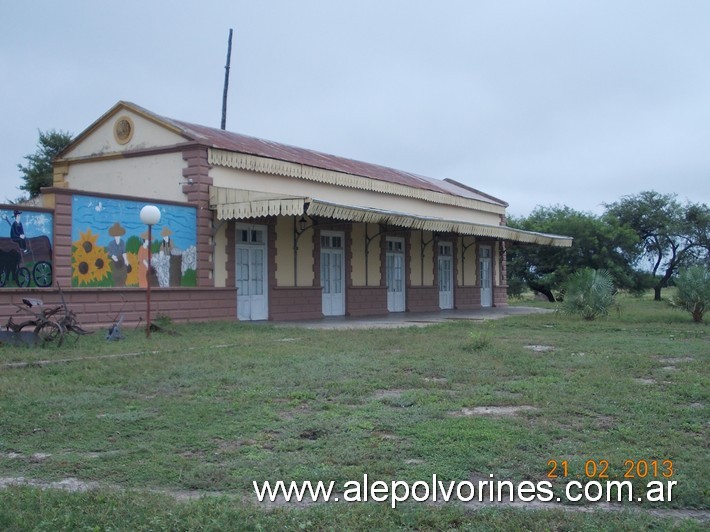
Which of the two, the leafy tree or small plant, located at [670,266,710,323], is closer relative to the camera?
small plant, located at [670,266,710,323]

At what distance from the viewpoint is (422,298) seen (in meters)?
27.0

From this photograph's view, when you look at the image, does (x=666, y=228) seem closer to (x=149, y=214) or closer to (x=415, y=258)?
(x=415, y=258)

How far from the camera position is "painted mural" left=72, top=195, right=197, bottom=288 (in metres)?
15.6

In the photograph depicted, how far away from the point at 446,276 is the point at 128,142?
13.8m

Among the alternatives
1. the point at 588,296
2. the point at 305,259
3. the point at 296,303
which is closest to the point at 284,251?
the point at 305,259

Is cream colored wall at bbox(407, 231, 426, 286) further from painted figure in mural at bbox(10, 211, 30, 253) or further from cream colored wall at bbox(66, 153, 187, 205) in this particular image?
painted figure in mural at bbox(10, 211, 30, 253)

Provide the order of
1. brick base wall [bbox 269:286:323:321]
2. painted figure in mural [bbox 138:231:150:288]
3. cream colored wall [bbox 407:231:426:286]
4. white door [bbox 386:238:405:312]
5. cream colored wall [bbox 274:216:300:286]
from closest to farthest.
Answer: painted figure in mural [bbox 138:231:150:288] < brick base wall [bbox 269:286:323:321] < cream colored wall [bbox 274:216:300:286] < white door [bbox 386:238:405:312] < cream colored wall [bbox 407:231:426:286]

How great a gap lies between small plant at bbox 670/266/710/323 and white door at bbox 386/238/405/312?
915cm

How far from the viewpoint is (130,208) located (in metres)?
16.4

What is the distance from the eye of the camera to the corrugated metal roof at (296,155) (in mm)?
19208

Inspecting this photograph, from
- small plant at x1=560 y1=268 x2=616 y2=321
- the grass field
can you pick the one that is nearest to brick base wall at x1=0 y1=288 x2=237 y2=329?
the grass field

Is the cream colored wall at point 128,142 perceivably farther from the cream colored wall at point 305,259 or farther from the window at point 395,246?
the window at point 395,246

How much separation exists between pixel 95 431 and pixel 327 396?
7.83 ft

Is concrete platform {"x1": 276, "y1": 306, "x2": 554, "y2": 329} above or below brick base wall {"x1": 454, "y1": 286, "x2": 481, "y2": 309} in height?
below
